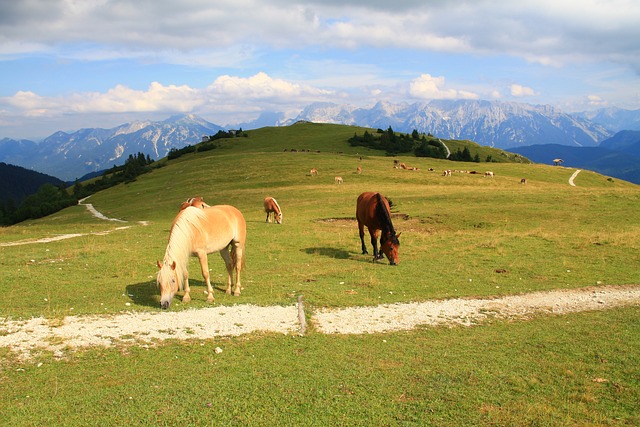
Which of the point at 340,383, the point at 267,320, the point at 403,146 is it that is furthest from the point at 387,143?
the point at 340,383

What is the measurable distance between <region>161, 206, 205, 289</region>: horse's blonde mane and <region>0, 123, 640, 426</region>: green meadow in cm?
119

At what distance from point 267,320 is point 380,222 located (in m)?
10.6

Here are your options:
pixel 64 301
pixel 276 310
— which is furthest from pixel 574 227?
pixel 64 301

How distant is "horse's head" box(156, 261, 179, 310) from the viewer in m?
12.1

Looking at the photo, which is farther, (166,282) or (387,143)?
(387,143)

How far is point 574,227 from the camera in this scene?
2959 centimetres

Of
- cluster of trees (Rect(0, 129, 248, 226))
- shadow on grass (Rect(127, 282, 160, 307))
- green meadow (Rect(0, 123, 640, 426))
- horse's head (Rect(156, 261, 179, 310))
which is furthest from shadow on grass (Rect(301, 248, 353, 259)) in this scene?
cluster of trees (Rect(0, 129, 248, 226))

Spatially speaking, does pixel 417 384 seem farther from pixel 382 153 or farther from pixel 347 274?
pixel 382 153

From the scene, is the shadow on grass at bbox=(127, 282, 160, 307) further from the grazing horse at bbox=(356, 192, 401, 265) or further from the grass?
the grazing horse at bbox=(356, 192, 401, 265)

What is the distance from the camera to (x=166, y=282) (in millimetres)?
12195

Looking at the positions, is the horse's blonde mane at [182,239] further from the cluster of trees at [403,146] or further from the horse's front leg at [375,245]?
the cluster of trees at [403,146]

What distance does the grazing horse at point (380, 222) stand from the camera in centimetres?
2039

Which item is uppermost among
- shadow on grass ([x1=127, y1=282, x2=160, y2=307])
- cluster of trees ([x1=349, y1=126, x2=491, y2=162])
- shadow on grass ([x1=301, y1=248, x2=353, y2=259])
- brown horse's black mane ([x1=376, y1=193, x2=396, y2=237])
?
cluster of trees ([x1=349, y1=126, x2=491, y2=162])

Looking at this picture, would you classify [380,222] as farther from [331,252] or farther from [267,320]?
[267,320]
